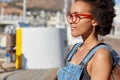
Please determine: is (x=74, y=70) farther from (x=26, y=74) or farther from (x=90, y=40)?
(x=26, y=74)

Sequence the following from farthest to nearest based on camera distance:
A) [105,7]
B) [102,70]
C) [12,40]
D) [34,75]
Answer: [12,40], [34,75], [105,7], [102,70]

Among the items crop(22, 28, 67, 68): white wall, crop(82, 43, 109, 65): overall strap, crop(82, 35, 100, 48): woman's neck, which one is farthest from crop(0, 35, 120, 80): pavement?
crop(82, 43, 109, 65): overall strap

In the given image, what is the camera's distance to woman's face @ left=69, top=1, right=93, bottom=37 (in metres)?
2.69

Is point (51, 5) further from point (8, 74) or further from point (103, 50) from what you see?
point (103, 50)

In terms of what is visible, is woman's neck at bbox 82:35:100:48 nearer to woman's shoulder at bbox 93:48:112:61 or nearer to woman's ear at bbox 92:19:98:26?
woman's ear at bbox 92:19:98:26

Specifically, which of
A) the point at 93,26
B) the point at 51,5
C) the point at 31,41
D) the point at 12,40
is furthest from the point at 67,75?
the point at 51,5

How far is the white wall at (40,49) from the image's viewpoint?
1579 centimetres

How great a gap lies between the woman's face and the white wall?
514 inches

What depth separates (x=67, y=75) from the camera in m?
2.63

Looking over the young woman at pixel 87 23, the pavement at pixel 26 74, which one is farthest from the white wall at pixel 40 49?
the young woman at pixel 87 23

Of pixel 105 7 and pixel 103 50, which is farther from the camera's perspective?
pixel 105 7

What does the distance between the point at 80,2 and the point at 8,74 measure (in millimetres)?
12028

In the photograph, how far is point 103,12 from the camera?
268 centimetres

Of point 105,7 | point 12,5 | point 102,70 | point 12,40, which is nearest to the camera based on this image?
point 102,70
